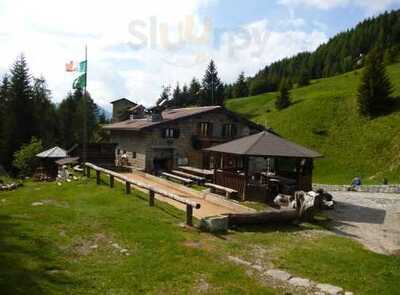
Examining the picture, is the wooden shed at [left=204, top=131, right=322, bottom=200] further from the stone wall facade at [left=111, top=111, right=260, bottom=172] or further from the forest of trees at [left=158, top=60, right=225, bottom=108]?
the forest of trees at [left=158, top=60, right=225, bottom=108]

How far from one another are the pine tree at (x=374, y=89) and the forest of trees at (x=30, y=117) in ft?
114

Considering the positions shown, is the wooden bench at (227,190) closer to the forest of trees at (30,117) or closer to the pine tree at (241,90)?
the forest of trees at (30,117)

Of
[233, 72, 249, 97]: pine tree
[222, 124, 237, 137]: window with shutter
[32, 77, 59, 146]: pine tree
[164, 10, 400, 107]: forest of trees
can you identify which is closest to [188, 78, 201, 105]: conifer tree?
[164, 10, 400, 107]: forest of trees

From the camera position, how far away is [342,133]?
44375mm

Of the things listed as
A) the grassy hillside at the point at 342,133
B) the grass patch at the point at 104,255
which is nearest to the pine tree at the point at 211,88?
the grassy hillside at the point at 342,133

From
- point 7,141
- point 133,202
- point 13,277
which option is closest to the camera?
point 13,277

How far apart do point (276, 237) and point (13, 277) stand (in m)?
7.64

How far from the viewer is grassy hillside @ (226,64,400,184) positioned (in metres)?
35.9

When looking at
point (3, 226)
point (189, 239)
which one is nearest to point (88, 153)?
point (3, 226)

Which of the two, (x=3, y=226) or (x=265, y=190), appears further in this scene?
(x=265, y=190)

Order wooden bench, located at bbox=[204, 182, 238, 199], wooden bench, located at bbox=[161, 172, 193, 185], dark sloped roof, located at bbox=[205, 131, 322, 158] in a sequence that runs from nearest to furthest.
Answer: dark sloped roof, located at bbox=[205, 131, 322, 158] < wooden bench, located at bbox=[204, 182, 238, 199] < wooden bench, located at bbox=[161, 172, 193, 185]

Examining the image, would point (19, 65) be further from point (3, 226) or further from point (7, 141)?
point (3, 226)

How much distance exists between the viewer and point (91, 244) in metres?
9.82

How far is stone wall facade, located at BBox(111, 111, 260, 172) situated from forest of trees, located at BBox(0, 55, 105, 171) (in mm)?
19672
